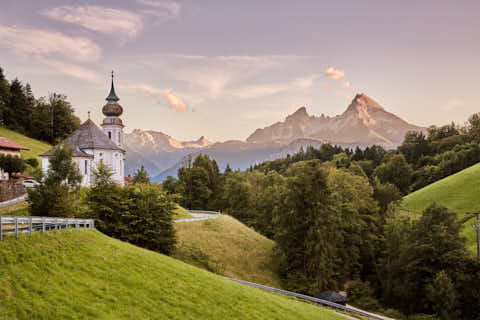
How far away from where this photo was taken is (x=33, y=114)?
9706 centimetres

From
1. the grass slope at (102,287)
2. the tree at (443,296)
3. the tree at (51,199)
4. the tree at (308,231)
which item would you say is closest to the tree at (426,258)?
the tree at (443,296)

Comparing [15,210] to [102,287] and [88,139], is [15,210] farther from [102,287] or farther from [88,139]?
[102,287]

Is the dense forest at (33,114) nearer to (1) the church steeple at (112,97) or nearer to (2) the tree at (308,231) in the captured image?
(1) the church steeple at (112,97)

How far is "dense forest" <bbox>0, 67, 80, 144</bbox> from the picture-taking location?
306 ft

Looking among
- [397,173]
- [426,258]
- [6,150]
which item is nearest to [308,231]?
[426,258]

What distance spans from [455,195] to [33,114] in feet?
359

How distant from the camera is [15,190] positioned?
139ft

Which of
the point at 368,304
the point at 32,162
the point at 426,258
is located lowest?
the point at 368,304

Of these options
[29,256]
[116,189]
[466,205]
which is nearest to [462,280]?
[466,205]

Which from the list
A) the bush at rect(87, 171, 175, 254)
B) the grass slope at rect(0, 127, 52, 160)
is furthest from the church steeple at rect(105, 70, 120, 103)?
the bush at rect(87, 171, 175, 254)

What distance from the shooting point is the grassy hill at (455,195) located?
68000mm

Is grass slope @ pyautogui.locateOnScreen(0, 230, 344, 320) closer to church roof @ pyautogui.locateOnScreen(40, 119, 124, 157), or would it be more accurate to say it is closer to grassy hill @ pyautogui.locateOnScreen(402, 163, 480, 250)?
church roof @ pyautogui.locateOnScreen(40, 119, 124, 157)

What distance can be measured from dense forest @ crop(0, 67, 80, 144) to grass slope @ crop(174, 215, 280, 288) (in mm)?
68242

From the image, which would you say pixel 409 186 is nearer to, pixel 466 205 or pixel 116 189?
pixel 466 205
